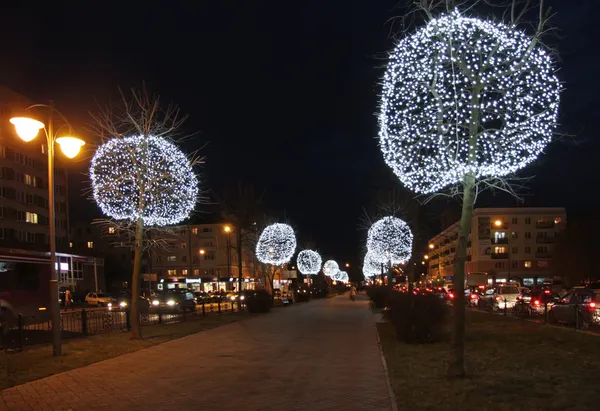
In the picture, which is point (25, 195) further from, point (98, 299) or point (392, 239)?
point (392, 239)

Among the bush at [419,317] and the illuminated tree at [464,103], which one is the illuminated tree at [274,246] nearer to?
the bush at [419,317]

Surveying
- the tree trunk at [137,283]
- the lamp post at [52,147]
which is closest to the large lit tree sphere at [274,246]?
the tree trunk at [137,283]

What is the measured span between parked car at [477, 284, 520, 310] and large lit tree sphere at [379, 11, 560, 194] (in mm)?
24645

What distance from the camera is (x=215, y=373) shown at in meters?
11.6

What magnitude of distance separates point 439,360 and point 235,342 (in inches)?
273

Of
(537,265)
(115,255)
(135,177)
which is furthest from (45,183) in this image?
(537,265)

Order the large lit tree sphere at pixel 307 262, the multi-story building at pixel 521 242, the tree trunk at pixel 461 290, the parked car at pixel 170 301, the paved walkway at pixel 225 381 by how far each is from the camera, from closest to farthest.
A: the paved walkway at pixel 225 381, the tree trunk at pixel 461 290, the parked car at pixel 170 301, the large lit tree sphere at pixel 307 262, the multi-story building at pixel 521 242

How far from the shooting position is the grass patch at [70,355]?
11.7m

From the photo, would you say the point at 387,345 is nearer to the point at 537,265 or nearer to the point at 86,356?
the point at 86,356

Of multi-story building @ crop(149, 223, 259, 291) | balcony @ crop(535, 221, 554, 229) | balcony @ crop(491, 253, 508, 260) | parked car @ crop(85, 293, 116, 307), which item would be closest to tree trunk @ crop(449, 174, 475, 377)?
parked car @ crop(85, 293, 116, 307)

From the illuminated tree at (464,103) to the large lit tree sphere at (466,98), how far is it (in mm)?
16

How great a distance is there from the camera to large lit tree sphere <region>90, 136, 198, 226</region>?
17.5 metres

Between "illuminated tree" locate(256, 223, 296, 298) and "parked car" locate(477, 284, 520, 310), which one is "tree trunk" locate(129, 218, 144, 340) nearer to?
"illuminated tree" locate(256, 223, 296, 298)

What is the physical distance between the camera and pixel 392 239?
3281cm
